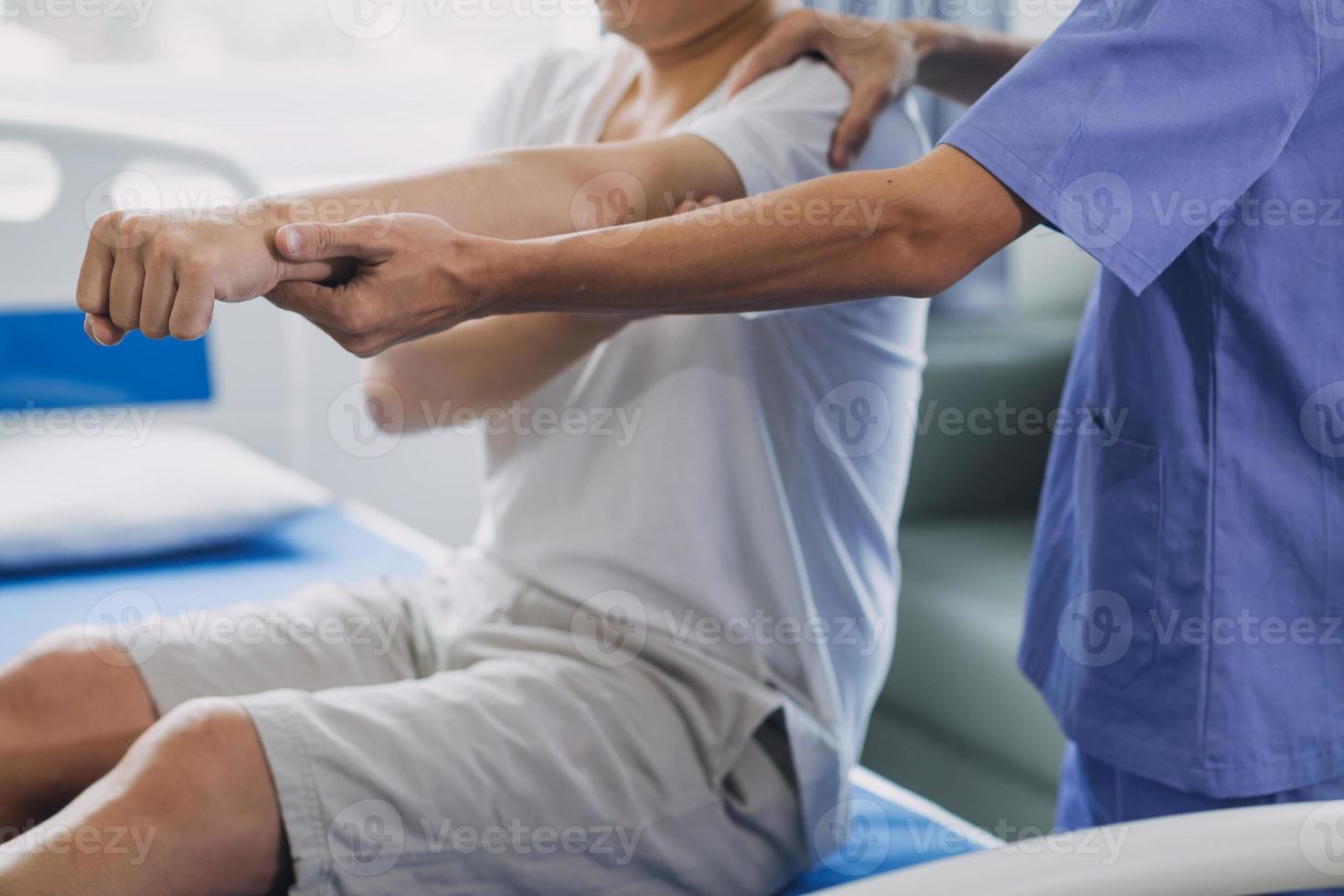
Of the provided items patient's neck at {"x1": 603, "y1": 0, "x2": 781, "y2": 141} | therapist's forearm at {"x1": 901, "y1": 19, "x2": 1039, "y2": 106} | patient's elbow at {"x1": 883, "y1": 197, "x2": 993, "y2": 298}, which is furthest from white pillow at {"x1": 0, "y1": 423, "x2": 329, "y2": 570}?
patient's elbow at {"x1": 883, "y1": 197, "x2": 993, "y2": 298}

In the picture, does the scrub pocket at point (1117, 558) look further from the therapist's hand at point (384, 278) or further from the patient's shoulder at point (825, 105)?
the therapist's hand at point (384, 278)

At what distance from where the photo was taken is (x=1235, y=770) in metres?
0.99

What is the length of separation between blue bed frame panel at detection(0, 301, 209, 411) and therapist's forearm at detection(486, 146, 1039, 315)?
68.9 inches

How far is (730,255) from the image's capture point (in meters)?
0.84

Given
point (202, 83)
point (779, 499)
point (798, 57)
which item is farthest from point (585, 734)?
point (202, 83)

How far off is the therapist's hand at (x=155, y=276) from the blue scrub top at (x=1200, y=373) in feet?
1.49

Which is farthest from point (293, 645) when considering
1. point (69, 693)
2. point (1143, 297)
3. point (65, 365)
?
point (65, 365)

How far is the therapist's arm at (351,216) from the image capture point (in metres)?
0.78

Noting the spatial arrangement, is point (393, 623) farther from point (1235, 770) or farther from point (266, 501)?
point (266, 501)

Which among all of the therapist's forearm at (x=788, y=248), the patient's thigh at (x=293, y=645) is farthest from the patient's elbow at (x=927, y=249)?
the patient's thigh at (x=293, y=645)

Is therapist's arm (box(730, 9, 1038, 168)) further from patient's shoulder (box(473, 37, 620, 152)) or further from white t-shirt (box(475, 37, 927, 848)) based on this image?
patient's shoulder (box(473, 37, 620, 152))

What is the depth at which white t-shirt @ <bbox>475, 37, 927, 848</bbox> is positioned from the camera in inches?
47.1

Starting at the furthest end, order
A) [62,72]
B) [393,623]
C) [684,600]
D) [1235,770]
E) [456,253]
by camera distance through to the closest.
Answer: [62,72], [393,623], [684,600], [1235,770], [456,253]

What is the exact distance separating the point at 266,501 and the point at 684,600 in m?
1.15
